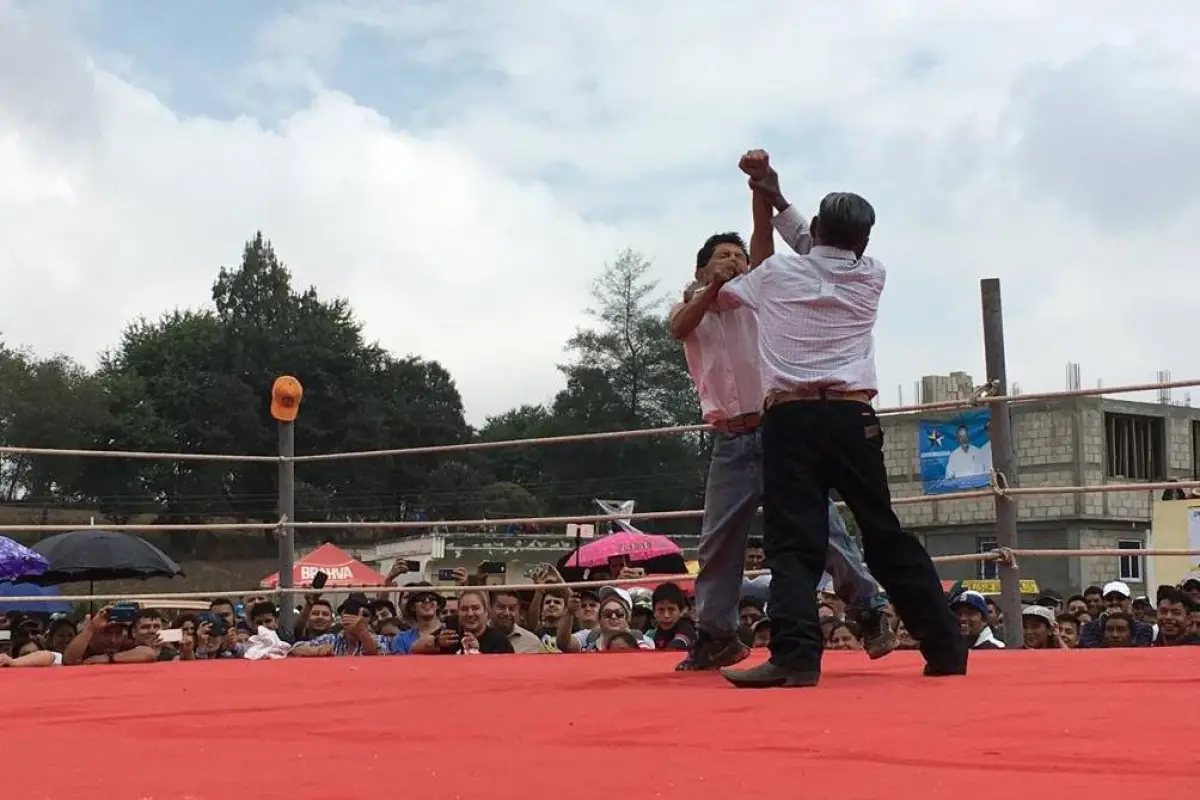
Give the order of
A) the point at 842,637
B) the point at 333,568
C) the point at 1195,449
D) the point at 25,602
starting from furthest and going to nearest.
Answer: the point at 1195,449 → the point at 333,568 → the point at 25,602 → the point at 842,637

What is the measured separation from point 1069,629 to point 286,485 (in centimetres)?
429

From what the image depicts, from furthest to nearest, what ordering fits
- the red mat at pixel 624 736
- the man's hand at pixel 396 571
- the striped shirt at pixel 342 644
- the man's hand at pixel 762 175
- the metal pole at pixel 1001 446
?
the man's hand at pixel 396 571 → the striped shirt at pixel 342 644 → the metal pole at pixel 1001 446 → the man's hand at pixel 762 175 → the red mat at pixel 624 736

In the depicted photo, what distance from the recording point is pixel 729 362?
4.46 metres

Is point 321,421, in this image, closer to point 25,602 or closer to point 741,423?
point 25,602

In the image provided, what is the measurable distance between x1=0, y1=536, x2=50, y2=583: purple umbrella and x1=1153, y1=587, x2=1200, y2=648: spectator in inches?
326

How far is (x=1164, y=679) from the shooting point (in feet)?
12.0

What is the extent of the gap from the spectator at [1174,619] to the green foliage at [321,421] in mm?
46246

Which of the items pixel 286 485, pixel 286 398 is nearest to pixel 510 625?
pixel 286 485

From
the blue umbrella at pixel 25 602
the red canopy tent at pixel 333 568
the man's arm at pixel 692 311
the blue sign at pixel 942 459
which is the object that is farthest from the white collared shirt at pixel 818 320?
the blue sign at pixel 942 459

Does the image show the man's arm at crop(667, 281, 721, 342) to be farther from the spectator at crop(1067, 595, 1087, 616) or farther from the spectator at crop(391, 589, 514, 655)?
the spectator at crop(1067, 595, 1087, 616)

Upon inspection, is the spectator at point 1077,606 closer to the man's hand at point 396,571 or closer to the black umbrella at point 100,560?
the man's hand at point 396,571

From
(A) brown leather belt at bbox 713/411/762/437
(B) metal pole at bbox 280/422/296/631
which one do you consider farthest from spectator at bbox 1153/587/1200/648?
(B) metal pole at bbox 280/422/296/631

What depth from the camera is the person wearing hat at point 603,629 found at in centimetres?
694

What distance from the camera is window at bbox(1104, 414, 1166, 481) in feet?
147
